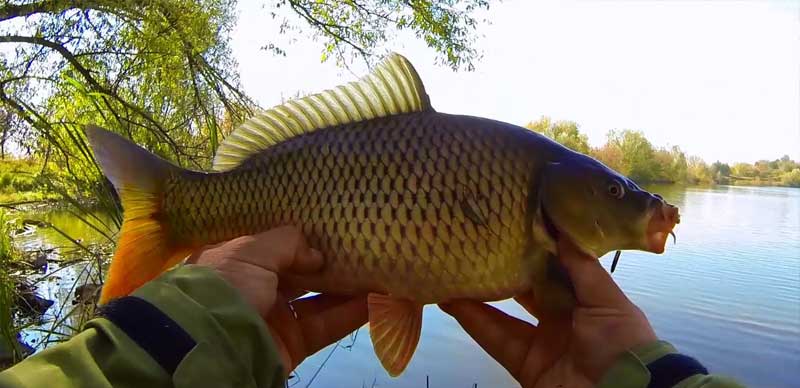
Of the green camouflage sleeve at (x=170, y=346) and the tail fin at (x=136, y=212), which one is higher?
the tail fin at (x=136, y=212)

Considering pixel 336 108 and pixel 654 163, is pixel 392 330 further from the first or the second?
pixel 654 163

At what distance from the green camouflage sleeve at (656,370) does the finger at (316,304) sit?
0.69m

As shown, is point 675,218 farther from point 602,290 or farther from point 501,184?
point 501,184

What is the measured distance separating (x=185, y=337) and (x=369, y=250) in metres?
0.43

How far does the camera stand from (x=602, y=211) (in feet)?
3.96

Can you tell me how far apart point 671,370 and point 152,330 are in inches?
32.1

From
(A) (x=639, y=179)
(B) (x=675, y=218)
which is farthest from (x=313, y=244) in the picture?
(A) (x=639, y=179)

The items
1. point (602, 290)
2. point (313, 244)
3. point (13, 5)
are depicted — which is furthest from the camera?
point (13, 5)

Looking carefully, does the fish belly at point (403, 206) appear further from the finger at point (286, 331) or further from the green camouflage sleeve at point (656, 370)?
the green camouflage sleeve at point (656, 370)

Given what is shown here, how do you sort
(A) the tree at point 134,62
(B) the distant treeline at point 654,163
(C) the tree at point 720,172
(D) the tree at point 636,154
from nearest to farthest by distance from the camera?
(A) the tree at point 134,62
(B) the distant treeline at point 654,163
(D) the tree at point 636,154
(C) the tree at point 720,172

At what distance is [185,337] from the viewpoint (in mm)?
902

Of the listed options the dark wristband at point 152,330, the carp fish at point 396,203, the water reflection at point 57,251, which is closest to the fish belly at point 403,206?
the carp fish at point 396,203

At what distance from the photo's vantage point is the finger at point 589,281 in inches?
45.8

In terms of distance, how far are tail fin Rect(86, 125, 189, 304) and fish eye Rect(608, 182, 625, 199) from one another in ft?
3.08
